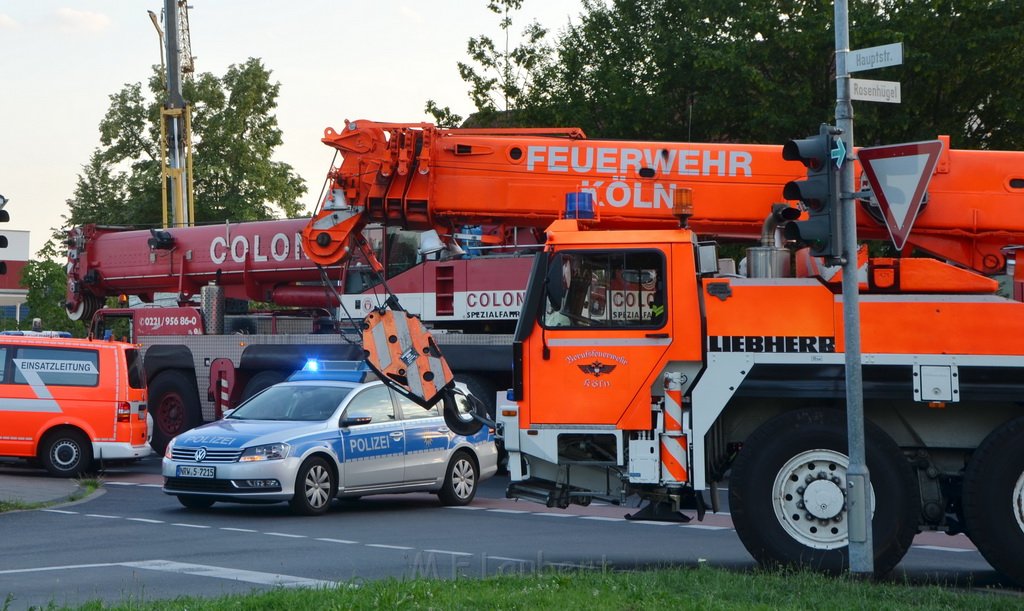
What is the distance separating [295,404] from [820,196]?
8.54 m

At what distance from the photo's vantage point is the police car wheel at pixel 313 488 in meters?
15.4

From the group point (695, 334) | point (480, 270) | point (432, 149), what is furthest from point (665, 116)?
point (695, 334)

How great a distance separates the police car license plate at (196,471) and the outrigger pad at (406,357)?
8.82ft

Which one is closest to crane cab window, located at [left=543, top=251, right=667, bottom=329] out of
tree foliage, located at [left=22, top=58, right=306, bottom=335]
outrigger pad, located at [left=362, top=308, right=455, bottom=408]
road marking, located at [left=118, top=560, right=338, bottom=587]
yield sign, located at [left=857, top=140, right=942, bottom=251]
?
yield sign, located at [left=857, top=140, right=942, bottom=251]

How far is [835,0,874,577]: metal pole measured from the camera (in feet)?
31.0

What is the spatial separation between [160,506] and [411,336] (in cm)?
482

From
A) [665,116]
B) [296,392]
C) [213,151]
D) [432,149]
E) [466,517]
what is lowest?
[466,517]

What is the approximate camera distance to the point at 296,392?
1686 centimetres

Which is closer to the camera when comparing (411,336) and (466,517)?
(411,336)

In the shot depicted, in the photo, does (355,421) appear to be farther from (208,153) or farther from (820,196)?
(208,153)

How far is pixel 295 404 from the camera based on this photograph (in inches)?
652

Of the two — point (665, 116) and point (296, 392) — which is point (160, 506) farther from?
point (665, 116)

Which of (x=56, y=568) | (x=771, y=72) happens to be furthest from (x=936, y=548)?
(x=771, y=72)

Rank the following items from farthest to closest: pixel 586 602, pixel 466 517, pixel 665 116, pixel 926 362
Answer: pixel 665 116 < pixel 466 517 < pixel 926 362 < pixel 586 602
